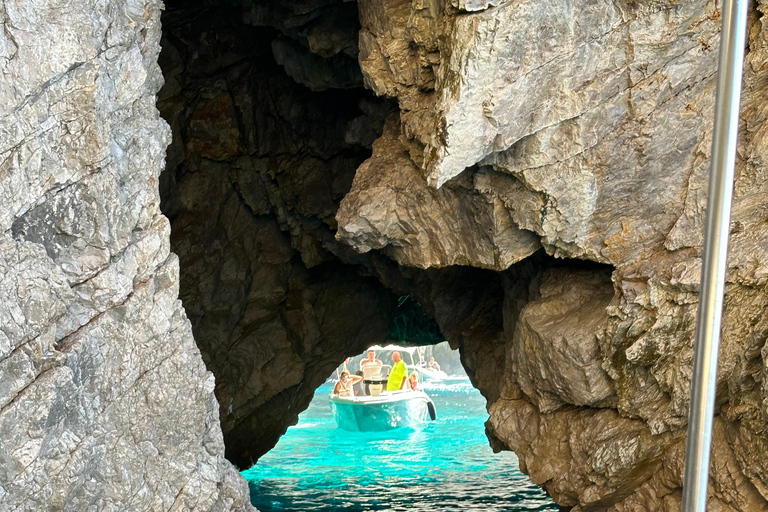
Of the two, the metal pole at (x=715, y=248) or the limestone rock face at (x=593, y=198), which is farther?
the limestone rock face at (x=593, y=198)

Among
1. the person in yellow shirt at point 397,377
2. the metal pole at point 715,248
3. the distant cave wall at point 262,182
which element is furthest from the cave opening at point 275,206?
the person in yellow shirt at point 397,377

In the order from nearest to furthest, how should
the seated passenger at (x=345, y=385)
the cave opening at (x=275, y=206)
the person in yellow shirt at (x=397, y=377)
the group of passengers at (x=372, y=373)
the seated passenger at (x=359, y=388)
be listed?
the cave opening at (x=275, y=206) → the seated passenger at (x=345, y=385) → the group of passengers at (x=372, y=373) → the person in yellow shirt at (x=397, y=377) → the seated passenger at (x=359, y=388)

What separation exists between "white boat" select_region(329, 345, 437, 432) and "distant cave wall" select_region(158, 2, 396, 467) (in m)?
5.63

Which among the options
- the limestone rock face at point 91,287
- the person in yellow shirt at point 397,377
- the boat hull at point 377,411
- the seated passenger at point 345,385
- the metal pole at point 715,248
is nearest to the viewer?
the metal pole at point 715,248

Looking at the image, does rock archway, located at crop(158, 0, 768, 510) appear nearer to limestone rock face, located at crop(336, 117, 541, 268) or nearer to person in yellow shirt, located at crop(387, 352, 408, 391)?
limestone rock face, located at crop(336, 117, 541, 268)

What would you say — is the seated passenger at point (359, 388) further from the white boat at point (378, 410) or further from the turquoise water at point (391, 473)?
the turquoise water at point (391, 473)

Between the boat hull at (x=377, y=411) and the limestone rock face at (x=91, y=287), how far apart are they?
11.6m

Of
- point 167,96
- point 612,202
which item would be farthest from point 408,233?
point 167,96

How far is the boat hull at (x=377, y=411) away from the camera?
53.5 ft

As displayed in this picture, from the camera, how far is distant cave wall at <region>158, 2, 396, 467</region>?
8.16m

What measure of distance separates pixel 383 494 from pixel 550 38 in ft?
25.1

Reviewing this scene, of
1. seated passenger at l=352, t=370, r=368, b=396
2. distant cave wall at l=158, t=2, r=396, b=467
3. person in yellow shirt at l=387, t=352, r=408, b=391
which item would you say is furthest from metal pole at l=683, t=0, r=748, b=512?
seated passenger at l=352, t=370, r=368, b=396

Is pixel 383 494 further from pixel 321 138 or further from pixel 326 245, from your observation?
pixel 321 138

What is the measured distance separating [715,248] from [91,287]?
3.13 meters
